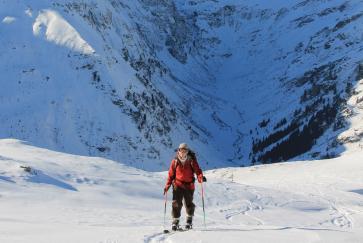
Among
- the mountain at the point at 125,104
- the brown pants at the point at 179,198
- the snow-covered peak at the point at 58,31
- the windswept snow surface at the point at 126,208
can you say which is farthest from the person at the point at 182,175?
the snow-covered peak at the point at 58,31

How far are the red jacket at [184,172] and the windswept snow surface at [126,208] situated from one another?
150 cm

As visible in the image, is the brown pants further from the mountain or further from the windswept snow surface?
the mountain

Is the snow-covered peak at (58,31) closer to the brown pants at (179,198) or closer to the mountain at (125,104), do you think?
the mountain at (125,104)

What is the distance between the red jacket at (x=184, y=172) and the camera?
1853cm

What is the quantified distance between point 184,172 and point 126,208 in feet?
32.5

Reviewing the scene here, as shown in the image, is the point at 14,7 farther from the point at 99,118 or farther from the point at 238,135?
the point at 238,135

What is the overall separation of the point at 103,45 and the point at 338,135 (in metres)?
53.7

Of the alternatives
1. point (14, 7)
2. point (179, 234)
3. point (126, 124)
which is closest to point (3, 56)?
point (14, 7)

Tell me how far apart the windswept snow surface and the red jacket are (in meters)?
1.50

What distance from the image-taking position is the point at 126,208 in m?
27.8

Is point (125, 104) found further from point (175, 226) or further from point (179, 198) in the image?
point (175, 226)

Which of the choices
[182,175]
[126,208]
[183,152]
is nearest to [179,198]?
[182,175]

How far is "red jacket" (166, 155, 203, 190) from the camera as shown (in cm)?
1853

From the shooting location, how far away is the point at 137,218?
80.6 feet
